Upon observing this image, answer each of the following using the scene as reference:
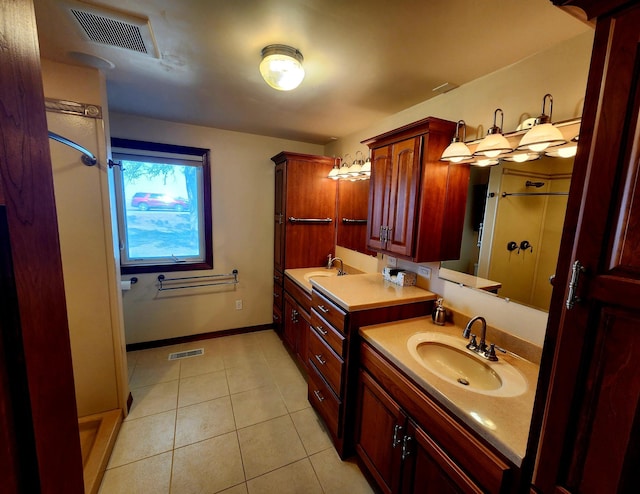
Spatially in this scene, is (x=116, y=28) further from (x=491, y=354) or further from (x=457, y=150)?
(x=491, y=354)

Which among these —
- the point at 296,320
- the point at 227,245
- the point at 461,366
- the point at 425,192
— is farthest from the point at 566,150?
the point at 227,245

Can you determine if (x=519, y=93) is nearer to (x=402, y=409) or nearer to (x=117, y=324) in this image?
(x=402, y=409)

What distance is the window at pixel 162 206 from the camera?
2561mm

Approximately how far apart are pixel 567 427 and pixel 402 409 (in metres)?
0.69

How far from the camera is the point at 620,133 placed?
53 centimetres

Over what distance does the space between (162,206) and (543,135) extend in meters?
3.06

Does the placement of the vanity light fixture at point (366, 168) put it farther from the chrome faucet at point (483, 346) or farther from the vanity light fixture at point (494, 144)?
the chrome faucet at point (483, 346)

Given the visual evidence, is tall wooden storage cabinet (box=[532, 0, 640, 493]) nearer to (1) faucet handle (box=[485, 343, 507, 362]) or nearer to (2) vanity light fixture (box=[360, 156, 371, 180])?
(1) faucet handle (box=[485, 343, 507, 362])

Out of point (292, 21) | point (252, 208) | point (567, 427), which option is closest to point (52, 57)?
point (292, 21)

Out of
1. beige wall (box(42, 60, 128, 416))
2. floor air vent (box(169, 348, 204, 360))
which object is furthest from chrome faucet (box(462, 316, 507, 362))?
floor air vent (box(169, 348, 204, 360))

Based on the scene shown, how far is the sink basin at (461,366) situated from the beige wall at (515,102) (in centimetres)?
24

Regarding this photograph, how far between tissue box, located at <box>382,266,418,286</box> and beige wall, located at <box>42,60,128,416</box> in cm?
198

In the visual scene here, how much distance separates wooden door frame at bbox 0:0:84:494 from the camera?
384 millimetres

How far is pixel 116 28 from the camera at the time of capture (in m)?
1.21
